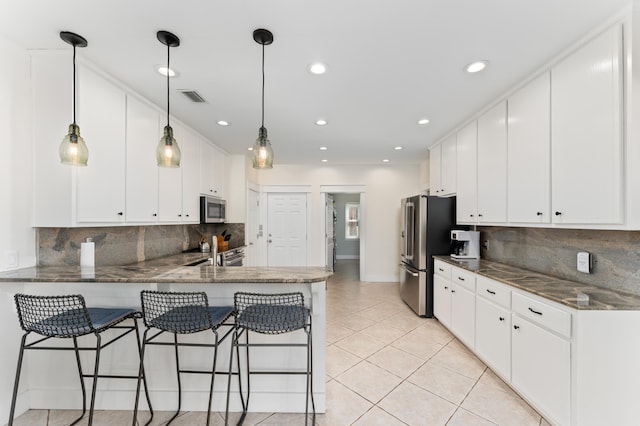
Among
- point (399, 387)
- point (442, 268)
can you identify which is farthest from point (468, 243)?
point (399, 387)

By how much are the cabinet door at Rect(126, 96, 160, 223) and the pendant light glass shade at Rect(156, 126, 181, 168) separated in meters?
0.81

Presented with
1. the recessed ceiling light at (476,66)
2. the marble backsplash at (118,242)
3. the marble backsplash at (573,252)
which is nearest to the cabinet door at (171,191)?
the marble backsplash at (118,242)

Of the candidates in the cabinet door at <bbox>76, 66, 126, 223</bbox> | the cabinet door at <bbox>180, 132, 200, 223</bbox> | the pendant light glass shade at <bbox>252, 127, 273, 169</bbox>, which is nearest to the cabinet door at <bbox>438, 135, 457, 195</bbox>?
the pendant light glass shade at <bbox>252, 127, 273, 169</bbox>

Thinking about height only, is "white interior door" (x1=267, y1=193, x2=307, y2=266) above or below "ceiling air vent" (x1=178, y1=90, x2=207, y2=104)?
below

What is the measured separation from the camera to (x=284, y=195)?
5.91 meters

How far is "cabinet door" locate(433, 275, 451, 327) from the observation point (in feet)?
10.6

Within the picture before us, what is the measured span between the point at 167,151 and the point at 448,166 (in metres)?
3.37

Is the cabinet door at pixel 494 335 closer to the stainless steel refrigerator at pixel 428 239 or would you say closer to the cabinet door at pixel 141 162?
the stainless steel refrigerator at pixel 428 239

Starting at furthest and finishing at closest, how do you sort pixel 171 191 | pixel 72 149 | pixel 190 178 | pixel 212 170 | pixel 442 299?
pixel 212 170 < pixel 190 178 < pixel 442 299 < pixel 171 191 < pixel 72 149

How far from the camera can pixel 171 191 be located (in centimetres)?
312

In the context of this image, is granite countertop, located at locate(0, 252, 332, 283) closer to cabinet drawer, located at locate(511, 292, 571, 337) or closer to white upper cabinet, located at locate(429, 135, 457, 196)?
cabinet drawer, located at locate(511, 292, 571, 337)

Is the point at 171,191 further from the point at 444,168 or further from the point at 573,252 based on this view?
the point at 573,252

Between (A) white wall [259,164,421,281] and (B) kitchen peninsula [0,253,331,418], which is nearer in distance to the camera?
(B) kitchen peninsula [0,253,331,418]

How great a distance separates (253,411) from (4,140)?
8.43 feet
